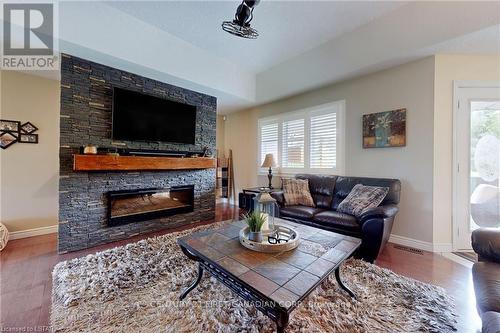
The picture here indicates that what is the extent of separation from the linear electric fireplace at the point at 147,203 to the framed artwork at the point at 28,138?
5.24 feet

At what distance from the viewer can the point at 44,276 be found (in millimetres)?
2105

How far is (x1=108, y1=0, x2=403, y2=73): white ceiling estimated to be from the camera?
8.63 ft

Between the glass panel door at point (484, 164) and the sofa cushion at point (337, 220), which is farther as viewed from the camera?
the glass panel door at point (484, 164)

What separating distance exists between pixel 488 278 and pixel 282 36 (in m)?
3.50

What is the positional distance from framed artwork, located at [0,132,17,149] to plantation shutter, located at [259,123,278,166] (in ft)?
14.2

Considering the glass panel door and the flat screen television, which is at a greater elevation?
the flat screen television

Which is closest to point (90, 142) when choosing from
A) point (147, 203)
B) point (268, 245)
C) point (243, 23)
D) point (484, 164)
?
point (147, 203)

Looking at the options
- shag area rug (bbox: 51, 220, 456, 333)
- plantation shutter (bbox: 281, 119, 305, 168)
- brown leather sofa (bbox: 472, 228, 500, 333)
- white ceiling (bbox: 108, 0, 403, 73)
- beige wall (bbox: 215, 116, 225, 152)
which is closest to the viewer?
brown leather sofa (bbox: 472, 228, 500, 333)

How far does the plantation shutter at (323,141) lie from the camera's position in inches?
150

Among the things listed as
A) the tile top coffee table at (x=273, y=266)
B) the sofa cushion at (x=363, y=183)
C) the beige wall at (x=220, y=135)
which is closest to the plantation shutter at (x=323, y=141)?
the sofa cushion at (x=363, y=183)

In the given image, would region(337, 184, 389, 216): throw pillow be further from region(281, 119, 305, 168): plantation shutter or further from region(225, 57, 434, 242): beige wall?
region(281, 119, 305, 168): plantation shutter

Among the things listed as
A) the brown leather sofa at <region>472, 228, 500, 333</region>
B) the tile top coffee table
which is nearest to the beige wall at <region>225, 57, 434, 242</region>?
the brown leather sofa at <region>472, 228, 500, 333</region>

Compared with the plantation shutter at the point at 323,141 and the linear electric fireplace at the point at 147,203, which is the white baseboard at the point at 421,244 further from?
the linear electric fireplace at the point at 147,203

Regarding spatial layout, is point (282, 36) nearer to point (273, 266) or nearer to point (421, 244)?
point (273, 266)
